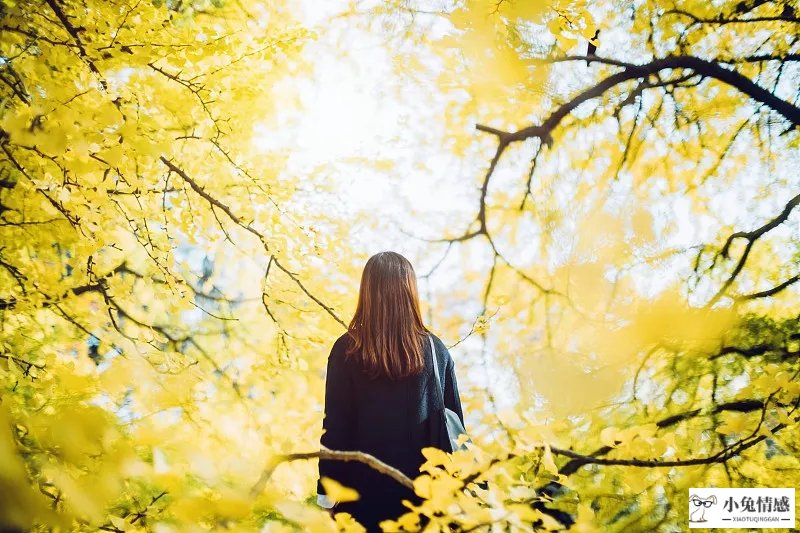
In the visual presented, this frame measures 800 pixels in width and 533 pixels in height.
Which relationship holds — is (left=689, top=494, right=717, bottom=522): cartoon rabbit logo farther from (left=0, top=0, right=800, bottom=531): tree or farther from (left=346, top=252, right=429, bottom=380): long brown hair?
(left=346, top=252, right=429, bottom=380): long brown hair

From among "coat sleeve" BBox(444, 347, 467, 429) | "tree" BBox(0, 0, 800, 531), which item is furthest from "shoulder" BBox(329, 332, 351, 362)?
"tree" BBox(0, 0, 800, 531)

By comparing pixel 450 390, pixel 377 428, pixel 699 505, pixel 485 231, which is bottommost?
pixel 377 428

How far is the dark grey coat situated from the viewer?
3.49 feet

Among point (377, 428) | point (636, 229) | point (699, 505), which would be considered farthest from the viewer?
point (636, 229)

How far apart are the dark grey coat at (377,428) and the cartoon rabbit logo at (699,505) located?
159 cm

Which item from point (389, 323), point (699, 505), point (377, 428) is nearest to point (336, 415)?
point (377, 428)

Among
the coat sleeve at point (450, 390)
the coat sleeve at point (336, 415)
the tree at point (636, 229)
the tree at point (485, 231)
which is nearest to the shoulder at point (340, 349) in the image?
the coat sleeve at point (336, 415)

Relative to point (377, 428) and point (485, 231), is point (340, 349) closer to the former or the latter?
point (377, 428)

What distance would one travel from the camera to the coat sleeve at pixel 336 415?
1.06 meters

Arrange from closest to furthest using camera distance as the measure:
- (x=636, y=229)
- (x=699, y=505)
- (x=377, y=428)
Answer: (x=377, y=428)
(x=699, y=505)
(x=636, y=229)

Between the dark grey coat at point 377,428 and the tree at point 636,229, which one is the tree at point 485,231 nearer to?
the tree at point 636,229

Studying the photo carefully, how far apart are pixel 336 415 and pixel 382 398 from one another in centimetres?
11

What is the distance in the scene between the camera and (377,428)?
41.9 inches

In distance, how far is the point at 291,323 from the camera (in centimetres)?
207
